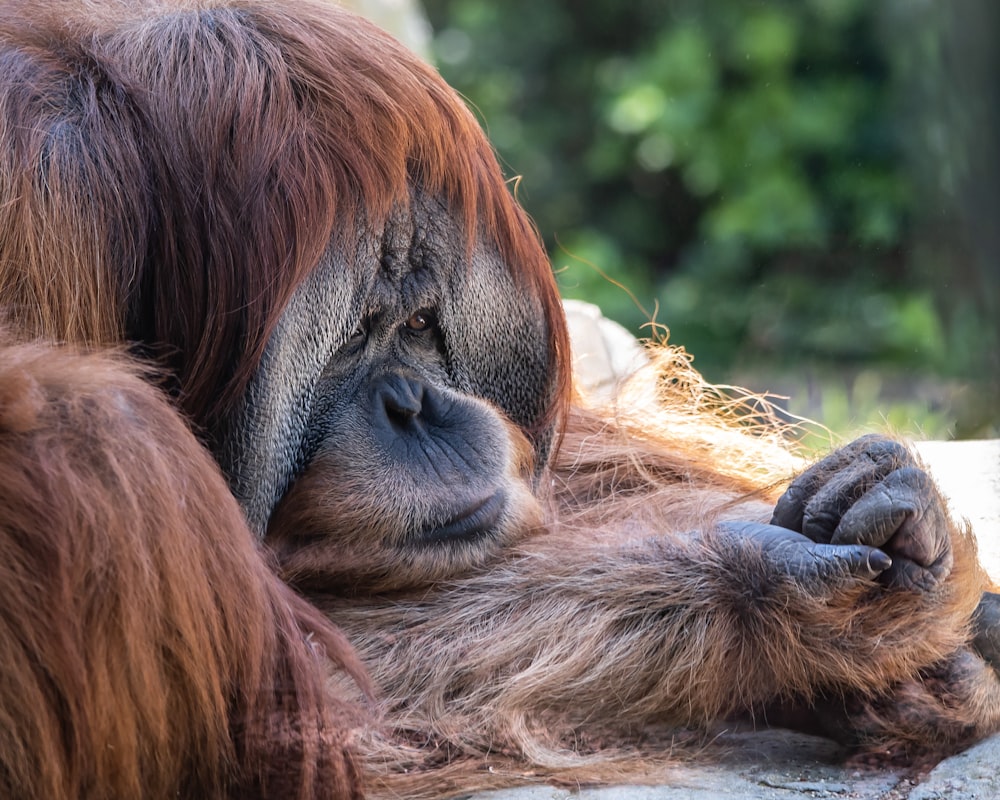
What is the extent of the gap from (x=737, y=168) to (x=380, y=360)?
14.8 feet

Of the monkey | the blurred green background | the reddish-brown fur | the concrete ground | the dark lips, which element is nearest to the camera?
the reddish-brown fur

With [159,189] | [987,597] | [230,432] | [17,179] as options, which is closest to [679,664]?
[987,597]

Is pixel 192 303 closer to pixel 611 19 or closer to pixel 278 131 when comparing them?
pixel 278 131

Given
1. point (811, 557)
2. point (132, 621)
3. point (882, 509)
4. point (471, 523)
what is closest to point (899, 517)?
point (882, 509)

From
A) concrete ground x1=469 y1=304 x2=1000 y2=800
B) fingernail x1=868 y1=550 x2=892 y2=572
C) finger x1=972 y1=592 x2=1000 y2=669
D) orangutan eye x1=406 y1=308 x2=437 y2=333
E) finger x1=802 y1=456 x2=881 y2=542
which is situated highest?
orangutan eye x1=406 y1=308 x2=437 y2=333

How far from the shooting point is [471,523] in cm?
185

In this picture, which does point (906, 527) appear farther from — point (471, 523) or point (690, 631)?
point (471, 523)

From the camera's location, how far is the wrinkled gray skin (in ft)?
5.67

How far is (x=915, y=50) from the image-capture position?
3973 mm

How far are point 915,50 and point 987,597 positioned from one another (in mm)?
2479

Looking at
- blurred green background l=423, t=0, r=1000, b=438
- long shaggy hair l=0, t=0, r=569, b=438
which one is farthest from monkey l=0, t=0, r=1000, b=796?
blurred green background l=423, t=0, r=1000, b=438

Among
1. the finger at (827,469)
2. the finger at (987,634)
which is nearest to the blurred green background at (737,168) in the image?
the finger at (987,634)

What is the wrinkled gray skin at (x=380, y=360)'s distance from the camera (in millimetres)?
1729

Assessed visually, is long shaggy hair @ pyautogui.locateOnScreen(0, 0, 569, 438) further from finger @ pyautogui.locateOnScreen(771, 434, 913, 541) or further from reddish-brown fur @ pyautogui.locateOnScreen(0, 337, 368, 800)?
finger @ pyautogui.locateOnScreen(771, 434, 913, 541)
